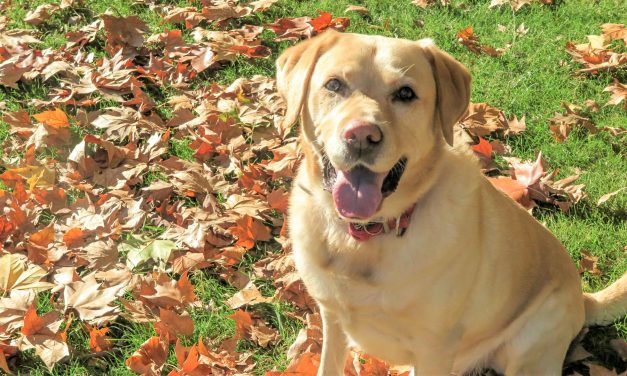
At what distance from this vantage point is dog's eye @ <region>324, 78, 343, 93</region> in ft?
10.0

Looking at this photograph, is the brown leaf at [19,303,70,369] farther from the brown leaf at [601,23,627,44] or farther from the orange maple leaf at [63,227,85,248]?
the brown leaf at [601,23,627,44]

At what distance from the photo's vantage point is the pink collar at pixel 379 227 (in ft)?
10.2

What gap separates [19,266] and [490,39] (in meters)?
3.99

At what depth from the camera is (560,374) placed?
3506mm

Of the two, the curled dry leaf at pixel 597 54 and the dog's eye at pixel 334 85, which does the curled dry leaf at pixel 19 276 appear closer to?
the dog's eye at pixel 334 85

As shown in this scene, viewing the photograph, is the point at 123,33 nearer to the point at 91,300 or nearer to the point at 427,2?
the point at 427,2

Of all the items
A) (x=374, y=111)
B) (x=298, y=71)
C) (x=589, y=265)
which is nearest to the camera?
(x=374, y=111)

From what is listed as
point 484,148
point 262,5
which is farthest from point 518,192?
point 262,5

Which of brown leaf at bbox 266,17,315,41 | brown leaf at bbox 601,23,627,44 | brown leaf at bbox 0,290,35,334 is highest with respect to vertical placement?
brown leaf at bbox 601,23,627,44

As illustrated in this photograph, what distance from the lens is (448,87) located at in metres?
3.09

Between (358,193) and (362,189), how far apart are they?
23 millimetres

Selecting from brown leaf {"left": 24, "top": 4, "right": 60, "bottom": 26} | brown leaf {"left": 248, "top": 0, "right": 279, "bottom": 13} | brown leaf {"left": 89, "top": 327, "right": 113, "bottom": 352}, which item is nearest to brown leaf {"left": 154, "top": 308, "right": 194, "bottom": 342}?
brown leaf {"left": 89, "top": 327, "right": 113, "bottom": 352}

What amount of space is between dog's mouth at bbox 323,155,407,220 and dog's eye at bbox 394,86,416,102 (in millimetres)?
258

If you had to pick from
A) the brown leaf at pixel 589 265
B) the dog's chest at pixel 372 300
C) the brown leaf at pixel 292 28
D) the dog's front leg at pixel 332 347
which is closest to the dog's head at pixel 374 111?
the dog's chest at pixel 372 300
